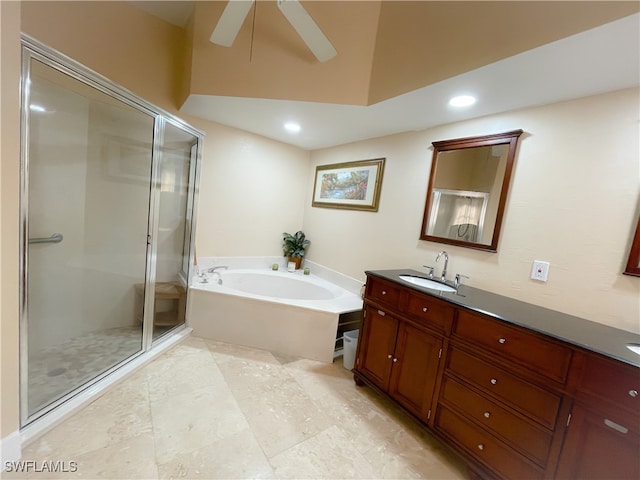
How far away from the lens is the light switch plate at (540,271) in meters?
1.56

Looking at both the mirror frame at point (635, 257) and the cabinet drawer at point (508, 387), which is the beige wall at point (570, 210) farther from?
the cabinet drawer at point (508, 387)

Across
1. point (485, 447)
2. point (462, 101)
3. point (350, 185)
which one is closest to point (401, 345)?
point (485, 447)

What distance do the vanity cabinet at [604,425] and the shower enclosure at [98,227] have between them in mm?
2589

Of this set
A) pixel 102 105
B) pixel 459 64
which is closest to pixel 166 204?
pixel 102 105

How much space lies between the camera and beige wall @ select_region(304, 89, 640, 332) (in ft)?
4.33

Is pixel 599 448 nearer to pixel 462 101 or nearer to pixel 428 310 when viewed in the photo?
pixel 428 310

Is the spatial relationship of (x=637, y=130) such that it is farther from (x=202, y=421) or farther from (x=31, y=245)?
(x=31, y=245)

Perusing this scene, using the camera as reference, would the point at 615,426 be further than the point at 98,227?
No

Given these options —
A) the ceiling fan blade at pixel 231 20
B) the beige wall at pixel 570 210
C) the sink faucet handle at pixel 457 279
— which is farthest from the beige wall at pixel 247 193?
the sink faucet handle at pixel 457 279

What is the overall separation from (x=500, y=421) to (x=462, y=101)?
183 centimetres

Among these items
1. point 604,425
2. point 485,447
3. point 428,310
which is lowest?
point 485,447

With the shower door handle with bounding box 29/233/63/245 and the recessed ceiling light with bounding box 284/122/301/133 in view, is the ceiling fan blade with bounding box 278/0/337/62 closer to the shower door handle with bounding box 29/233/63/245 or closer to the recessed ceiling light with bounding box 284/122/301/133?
the recessed ceiling light with bounding box 284/122/301/133

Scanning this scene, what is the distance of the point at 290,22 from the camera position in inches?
→ 54.5

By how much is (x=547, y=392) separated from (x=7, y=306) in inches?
94.9
